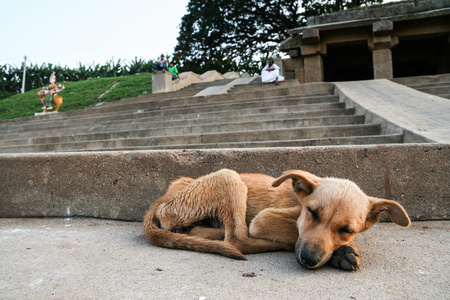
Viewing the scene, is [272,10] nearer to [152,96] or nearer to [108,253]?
[152,96]

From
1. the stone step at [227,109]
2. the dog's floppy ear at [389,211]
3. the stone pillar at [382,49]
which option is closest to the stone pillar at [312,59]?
the stone pillar at [382,49]

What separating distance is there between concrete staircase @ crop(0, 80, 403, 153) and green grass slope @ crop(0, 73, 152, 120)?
9865 millimetres

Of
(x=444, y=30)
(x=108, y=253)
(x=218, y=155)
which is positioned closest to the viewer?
(x=108, y=253)

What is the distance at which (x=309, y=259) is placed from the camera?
7.48 ft

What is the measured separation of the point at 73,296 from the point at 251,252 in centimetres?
148

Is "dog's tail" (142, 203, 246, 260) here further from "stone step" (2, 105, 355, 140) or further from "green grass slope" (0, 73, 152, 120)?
"green grass slope" (0, 73, 152, 120)

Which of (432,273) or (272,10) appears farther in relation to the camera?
(272,10)

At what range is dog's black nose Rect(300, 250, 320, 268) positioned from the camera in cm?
227

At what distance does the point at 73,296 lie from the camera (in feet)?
6.35

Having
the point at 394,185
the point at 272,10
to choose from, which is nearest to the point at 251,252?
the point at 394,185

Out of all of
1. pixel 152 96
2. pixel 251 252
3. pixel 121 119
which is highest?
pixel 152 96

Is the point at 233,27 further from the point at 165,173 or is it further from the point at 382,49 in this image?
the point at 165,173

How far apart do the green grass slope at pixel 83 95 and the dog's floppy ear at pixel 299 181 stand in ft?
70.5

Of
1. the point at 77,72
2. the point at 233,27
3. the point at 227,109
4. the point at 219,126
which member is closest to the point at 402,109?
the point at 219,126
